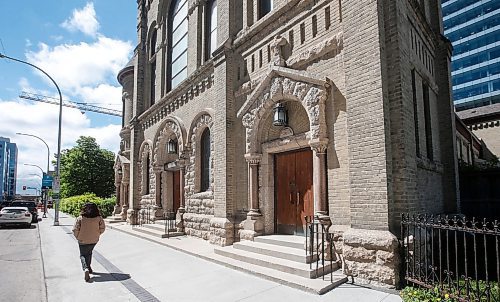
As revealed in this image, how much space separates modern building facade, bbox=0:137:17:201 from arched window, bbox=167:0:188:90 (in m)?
114

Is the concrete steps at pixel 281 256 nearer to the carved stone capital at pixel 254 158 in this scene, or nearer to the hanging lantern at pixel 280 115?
the carved stone capital at pixel 254 158

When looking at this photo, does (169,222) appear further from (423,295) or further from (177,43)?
(423,295)

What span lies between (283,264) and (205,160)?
6.49 m

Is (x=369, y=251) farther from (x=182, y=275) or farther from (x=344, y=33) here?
(x=344, y=33)

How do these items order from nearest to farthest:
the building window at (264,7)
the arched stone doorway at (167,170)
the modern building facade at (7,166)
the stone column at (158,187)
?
the building window at (264,7) < the arched stone doorway at (167,170) < the stone column at (158,187) < the modern building facade at (7,166)

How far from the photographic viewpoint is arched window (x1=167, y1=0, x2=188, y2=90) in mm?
14531

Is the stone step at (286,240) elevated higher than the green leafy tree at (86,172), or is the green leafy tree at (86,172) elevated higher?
the green leafy tree at (86,172)

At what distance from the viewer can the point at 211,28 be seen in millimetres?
12586

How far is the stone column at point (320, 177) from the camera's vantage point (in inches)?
275

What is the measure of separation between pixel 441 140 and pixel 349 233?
5583mm

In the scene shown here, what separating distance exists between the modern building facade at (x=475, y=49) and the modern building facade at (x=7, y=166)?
130297 millimetres

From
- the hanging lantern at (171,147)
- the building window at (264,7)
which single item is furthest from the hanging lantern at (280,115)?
the hanging lantern at (171,147)

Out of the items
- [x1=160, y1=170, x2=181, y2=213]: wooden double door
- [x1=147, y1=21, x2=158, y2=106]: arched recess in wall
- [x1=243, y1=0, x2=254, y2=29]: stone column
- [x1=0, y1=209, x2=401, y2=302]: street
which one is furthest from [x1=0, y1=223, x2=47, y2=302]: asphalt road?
[x1=147, y1=21, x2=158, y2=106]: arched recess in wall

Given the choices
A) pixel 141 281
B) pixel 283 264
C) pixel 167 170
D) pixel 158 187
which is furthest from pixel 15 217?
pixel 283 264
